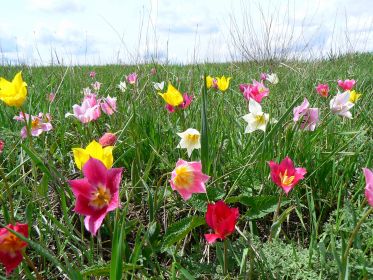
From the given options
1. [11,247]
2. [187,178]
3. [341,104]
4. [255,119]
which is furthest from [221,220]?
[341,104]

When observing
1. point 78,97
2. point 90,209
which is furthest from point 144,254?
point 78,97

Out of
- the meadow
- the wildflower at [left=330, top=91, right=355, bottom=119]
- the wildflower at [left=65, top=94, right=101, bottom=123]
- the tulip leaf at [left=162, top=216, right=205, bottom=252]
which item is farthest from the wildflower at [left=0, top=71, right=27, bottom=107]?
the wildflower at [left=330, top=91, right=355, bottom=119]

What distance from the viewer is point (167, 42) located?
9.77 feet

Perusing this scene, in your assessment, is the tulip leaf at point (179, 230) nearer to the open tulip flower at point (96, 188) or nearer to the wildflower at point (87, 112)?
the open tulip flower at point (96, 188)

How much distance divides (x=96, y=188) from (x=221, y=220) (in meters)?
0.27

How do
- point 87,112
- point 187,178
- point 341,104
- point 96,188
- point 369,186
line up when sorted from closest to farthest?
point 369,186
point 96,188
point 187,178
point 87,112
point 341,104

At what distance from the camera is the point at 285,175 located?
1041mm

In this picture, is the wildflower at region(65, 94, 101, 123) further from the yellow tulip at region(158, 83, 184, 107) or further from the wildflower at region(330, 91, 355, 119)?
the wildflower at region(330, 91, 355, 119)

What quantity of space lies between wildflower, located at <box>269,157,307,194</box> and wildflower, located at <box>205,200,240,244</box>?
221 millimetres

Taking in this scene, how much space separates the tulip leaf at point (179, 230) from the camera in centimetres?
106

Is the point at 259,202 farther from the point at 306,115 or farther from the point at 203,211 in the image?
the point at 306,115

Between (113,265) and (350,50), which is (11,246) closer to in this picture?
(113,265)

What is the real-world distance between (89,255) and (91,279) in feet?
0.37

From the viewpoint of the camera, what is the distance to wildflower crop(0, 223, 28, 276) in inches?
31.9
